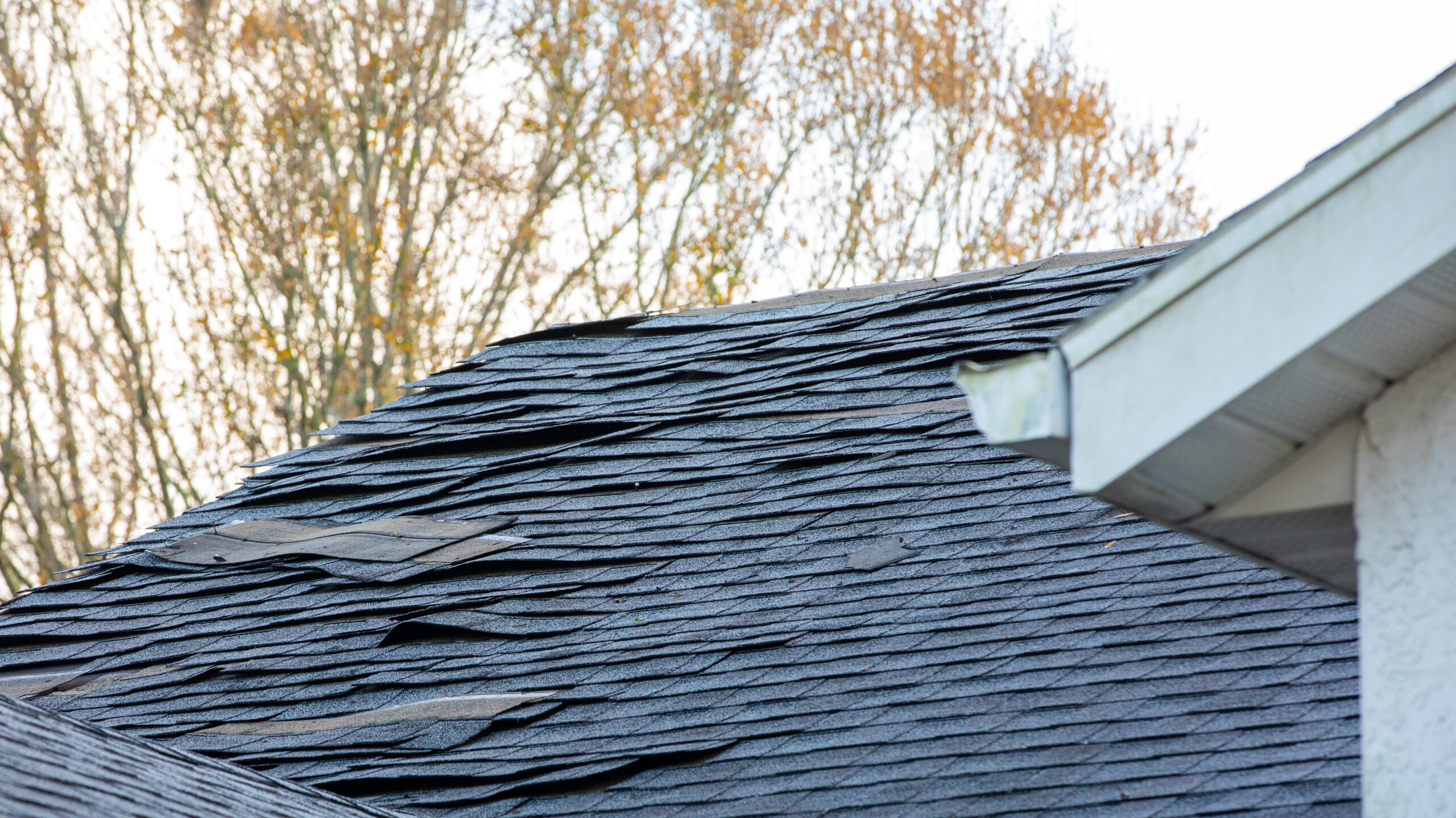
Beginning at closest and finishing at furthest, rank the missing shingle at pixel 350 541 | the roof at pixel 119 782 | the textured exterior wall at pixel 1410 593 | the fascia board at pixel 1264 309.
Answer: the fascia board at pixel 1264 309, the textured exterior wall at pixel 1410 593, the roof at pixel 119 782, the missing shingle at pixel 350 541

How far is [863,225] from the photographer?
19.9m

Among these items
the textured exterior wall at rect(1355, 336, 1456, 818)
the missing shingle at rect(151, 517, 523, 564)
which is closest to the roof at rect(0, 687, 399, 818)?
the missing shingle at rect(151, 517, 523, 564)

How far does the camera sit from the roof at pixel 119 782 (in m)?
2.33

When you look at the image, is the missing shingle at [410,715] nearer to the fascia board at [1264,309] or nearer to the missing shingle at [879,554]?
the missing shingle at [879,554]

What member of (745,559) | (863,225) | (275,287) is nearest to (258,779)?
(745,559)

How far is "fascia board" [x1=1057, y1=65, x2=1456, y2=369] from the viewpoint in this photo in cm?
170

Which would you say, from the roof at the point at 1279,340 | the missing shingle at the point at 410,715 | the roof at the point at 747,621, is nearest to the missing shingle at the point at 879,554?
the roof at the point at 747,621

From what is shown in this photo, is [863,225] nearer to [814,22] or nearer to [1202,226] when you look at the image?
[814,22]

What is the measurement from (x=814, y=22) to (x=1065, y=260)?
14193 millimetres

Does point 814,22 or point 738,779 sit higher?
point 814,22

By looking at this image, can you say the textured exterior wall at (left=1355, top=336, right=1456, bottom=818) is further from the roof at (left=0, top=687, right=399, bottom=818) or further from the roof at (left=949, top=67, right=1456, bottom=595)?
the roof at (left=0, top=687, right=399, bottom=818)

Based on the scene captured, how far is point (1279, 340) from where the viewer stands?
1.75 metres

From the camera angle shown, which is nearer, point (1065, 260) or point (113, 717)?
point (113, 717)

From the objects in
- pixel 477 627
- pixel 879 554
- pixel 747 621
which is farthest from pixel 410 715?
pixel 879 554
